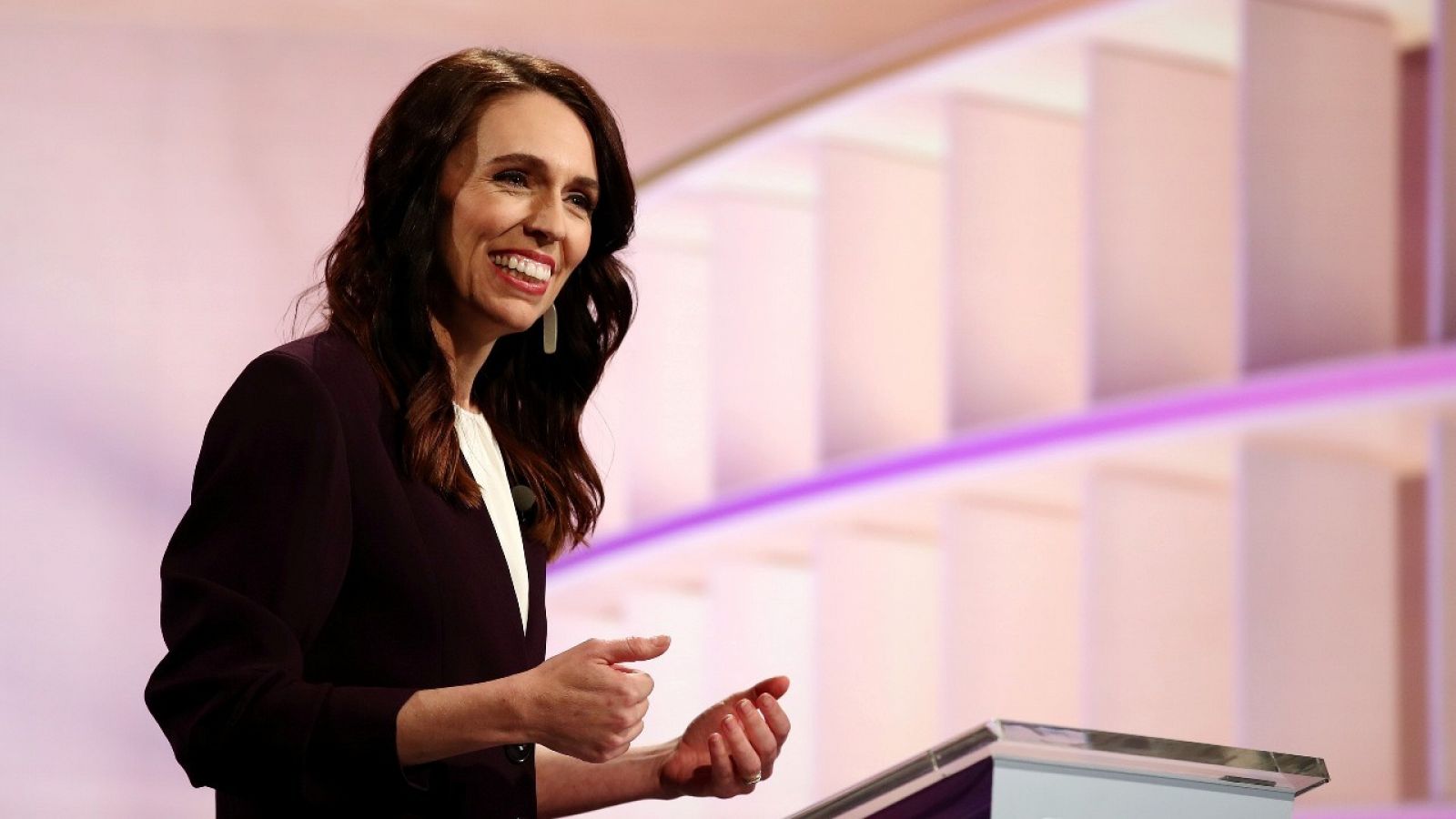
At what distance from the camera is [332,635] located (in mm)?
1030

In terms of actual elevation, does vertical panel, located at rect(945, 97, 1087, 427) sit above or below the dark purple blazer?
above

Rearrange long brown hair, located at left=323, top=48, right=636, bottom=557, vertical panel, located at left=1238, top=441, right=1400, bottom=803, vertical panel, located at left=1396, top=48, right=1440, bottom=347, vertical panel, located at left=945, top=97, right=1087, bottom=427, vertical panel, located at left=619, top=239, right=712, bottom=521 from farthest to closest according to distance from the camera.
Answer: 1. vertical panel, located at left=619, top=239, right=712, bottom=521
2. vertical panel, located at left=1396, top=48, right=1440, bottom=347
3. vertical panel, located at left=945, top=97, right=1087, bottom=427
4. vertical panel, located at left=1238, top=441, right=1400, bottom=803
5. long brown hair, located at left=323, top=48, right=636, bottom=557

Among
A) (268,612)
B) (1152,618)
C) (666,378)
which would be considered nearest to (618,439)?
(666,378)

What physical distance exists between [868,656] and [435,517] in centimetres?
157

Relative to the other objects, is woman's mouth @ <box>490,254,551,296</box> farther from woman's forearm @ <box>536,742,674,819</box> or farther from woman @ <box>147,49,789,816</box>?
woman's forearm @ <box>536,742,674,819</box>

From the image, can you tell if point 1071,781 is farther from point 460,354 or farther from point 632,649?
point 460,354

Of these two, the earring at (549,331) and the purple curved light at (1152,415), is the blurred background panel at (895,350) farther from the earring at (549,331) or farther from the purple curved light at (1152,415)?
the earring at (549,331)

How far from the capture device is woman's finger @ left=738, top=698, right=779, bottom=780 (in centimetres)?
119

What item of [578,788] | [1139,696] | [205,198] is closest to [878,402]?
[1139,696]

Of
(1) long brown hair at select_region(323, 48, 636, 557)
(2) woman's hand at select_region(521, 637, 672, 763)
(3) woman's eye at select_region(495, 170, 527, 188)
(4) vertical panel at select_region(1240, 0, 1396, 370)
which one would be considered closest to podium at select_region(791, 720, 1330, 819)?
(2) woman's hand at select_region(521, 637, 672, 763)

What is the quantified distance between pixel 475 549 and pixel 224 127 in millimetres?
3004

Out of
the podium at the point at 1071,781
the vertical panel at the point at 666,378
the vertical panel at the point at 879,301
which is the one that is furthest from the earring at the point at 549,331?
the vertical panel at the point at 666,378

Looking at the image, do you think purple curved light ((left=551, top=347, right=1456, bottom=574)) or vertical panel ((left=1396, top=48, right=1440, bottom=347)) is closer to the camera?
purple curved light ((left=551, top=347, right=1456, bottom=574))

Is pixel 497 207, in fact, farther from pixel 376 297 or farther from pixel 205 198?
pixel 205 198
